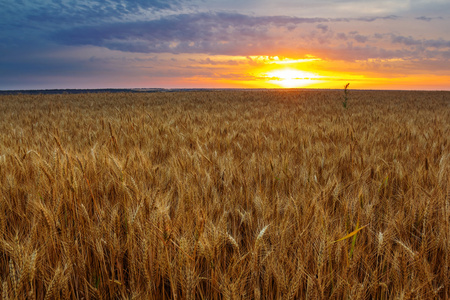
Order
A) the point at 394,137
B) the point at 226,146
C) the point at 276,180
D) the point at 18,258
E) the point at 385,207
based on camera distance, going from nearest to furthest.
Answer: the point at 18,258 → the point at 385,207 → the point at 276,180 → the point at 226,146 → the point at 394,137

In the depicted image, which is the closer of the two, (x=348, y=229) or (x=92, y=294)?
(x=92, y=294)

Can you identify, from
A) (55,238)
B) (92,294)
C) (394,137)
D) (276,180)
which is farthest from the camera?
(394,137)

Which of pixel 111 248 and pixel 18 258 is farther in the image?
pixel 111 248

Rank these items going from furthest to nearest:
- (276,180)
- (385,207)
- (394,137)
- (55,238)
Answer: (394,137), (276,180), (385,207), (55,238)

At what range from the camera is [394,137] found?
144 inches

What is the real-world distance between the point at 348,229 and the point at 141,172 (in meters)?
1.40

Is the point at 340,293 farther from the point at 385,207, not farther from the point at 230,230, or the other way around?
the point at 385,207

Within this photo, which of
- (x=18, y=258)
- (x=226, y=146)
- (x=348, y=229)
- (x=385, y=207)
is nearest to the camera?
(x=18, y=258)

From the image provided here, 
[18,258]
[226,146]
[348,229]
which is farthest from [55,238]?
[226,146]

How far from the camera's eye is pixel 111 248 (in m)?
0.98

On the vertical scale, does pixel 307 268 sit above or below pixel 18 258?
below

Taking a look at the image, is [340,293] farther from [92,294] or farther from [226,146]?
[226,146]

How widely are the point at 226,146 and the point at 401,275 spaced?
2399 millimetres

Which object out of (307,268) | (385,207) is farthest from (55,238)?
(385,207)
